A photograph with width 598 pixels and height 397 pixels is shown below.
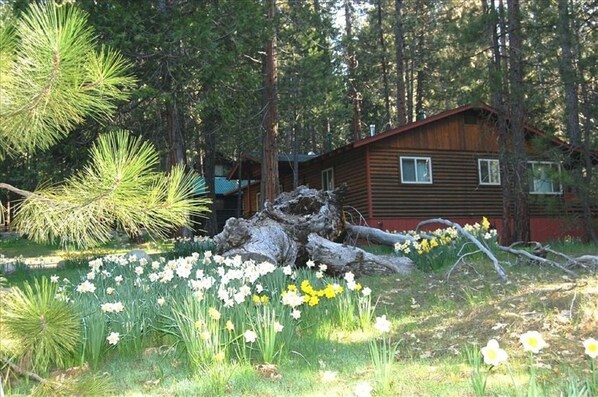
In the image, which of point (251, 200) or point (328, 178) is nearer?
point (328, 178)

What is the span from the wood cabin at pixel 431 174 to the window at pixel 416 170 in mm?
36

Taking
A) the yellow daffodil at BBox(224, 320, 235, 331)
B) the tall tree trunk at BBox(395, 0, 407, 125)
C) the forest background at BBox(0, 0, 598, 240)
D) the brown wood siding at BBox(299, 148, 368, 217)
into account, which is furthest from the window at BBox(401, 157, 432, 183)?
the yellow daffodil at BBox(224, 320, 235, 331)

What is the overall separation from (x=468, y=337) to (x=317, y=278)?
196cm

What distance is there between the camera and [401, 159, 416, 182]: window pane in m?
20.4

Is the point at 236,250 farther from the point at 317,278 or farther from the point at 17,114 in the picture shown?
the point at 17,114

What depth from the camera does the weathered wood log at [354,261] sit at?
8.66 meters

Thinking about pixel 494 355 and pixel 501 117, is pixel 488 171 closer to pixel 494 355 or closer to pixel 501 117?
pixel 501 117

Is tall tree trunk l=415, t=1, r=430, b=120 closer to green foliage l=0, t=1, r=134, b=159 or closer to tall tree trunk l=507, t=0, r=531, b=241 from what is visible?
tall tree trunk l=507, t=0, r=531, b=241

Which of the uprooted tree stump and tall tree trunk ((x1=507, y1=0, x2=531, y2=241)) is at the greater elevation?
tall tree trunk ((x1=507, y1=0, x2=531, y2=241))

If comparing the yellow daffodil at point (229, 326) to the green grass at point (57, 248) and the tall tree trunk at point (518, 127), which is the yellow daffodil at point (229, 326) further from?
the tall tree trunk at point (518, 127)

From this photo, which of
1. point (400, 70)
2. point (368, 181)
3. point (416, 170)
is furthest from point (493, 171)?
point (400, 70)

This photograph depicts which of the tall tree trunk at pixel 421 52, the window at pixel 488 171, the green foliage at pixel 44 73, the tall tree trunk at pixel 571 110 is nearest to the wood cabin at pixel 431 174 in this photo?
the window at pixel 488 171

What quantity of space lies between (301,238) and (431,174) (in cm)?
1183

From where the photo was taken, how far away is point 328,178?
76.0ft
